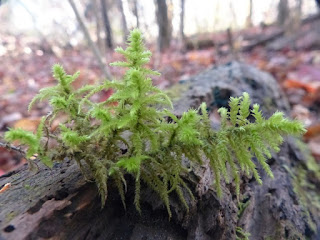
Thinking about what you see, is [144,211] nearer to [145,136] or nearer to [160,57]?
[145,136]

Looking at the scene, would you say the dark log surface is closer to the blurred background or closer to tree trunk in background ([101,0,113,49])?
the blurred background

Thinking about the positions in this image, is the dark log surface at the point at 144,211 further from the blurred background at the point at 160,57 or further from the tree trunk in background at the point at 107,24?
the tree trunk in background at the point at 107,24

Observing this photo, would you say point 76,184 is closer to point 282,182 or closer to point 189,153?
point 189,153

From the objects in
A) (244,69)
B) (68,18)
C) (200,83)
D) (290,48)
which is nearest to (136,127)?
(200,83)

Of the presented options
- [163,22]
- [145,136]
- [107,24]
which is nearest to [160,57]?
[163,22]

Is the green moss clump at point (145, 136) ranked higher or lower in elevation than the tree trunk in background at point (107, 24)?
lower

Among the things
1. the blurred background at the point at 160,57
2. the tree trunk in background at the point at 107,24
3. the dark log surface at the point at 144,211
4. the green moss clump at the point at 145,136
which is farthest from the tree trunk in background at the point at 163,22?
the green moss clump at the point at 145,136

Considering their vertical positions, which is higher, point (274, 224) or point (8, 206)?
point (8, 206)
